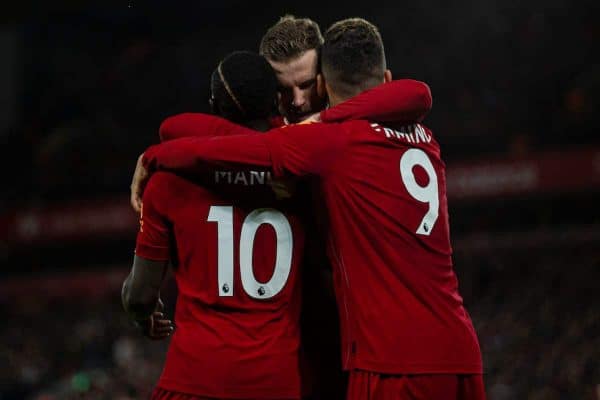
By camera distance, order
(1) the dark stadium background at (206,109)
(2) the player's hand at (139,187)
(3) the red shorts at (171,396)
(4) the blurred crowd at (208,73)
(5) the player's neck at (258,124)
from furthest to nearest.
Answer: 1. (4) the blurred crowd at (208,73)
2. (1) the dark stadium background at (206,109)
3. (2) the player's hand at (139,187)
4. (5) the player's neck at (258,124)
5. (3) the red shorts at (171,396)

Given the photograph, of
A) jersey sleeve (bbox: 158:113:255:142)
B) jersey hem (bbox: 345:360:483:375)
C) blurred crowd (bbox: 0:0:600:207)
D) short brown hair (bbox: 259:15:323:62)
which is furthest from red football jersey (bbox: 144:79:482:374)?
blurred crowd (bbox: 0:0:600:207)

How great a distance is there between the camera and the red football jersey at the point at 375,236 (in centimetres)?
259

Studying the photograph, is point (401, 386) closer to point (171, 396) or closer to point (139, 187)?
point (171, 396)

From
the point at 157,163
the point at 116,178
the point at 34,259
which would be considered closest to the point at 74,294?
the point at 34,259

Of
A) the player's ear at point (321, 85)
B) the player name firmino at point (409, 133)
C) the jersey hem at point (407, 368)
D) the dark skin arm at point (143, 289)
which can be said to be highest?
the player's ear at point (321, 85)

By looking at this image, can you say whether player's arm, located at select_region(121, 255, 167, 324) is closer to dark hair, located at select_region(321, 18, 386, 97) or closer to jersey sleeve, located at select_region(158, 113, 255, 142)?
jersey sleeve, located at select_region(158, 113, 255, 142)

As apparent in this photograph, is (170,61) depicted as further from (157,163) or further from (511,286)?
(157,163)

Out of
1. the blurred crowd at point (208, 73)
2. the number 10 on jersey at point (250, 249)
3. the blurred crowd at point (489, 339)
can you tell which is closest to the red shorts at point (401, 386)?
the number 10 on jersey at point (250, 249)

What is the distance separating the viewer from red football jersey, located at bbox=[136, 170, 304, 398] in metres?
2.67

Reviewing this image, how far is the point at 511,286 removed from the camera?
33.5 ft

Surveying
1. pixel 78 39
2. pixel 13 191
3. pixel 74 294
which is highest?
A: pixel 78 39

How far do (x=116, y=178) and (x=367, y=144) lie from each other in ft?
40.8

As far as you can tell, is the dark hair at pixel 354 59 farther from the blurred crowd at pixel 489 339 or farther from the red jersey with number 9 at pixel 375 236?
the blurred crowd at pixel 489 339

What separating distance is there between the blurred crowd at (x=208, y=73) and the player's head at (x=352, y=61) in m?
8.70
